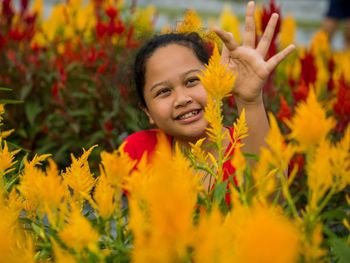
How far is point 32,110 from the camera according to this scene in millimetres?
3604

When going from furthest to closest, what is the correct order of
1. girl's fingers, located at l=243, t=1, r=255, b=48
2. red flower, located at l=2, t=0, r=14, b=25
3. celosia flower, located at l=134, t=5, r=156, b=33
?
1. celosia flower, located at l=134, t=5, r=156, b=33
2. red flower, located at l=2, t=0, r=14, b=25
3. girl's fingers, located at l=243, t=1, r=255, b=48

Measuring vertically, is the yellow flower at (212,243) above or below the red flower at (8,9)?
below

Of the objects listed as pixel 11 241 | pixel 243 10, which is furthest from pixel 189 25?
pixel 243 10

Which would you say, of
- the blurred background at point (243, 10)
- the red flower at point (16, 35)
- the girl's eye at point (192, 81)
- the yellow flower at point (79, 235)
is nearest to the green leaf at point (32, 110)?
the red flower at point (16, 35)

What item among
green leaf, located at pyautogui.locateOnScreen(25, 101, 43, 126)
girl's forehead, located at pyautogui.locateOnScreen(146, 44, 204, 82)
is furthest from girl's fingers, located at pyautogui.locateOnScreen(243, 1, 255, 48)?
green leaf, located at pyautogui.locateOnScreen(25, 101, 43, 126)

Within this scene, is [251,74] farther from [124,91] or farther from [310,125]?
[124,91]

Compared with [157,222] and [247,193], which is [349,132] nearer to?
[247,193]

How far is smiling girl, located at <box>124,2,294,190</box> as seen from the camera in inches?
78.2

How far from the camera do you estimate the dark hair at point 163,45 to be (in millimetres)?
2777

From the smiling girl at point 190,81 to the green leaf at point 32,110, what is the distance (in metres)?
0.78

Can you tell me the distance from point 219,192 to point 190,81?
Result: 1.30 m

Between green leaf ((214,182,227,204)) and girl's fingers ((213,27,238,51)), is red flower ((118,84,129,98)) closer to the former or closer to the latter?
girl's fingers ((213,27,238,51))

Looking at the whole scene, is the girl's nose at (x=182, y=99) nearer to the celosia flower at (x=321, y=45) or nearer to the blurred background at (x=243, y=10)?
the celosia flower at (x=321, y=45)

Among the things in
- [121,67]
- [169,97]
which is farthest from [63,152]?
[169,97]
